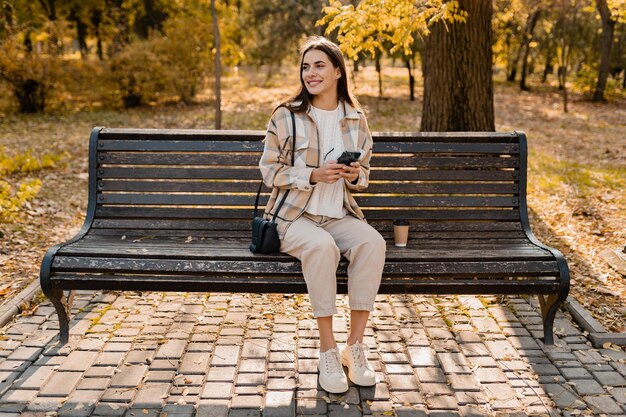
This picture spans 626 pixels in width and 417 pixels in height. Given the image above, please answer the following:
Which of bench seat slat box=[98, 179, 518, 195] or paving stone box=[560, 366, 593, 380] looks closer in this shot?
paving stone box=[560, 366, 593, 380]

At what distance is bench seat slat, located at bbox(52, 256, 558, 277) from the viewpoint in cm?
371

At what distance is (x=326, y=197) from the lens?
3.93 m

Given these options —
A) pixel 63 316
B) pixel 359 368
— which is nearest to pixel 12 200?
pixel 63 316

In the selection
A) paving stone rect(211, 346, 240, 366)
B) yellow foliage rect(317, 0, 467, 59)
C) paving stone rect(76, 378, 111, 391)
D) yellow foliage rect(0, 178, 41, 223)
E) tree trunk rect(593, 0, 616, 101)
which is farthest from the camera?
tree trunk rect(593, 0, 616, 101)

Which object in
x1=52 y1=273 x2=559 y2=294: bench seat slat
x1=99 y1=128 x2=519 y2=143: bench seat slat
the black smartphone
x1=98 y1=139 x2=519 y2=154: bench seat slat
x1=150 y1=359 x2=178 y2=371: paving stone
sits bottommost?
x1=150 y1=359 x2=178 y2=371: paving stone

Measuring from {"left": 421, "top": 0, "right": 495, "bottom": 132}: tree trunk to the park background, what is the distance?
2 cm

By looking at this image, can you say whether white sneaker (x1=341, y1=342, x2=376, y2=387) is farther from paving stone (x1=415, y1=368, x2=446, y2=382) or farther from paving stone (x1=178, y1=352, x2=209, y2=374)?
paving stone (x1=178, y1=352, x2=209, y2=374)

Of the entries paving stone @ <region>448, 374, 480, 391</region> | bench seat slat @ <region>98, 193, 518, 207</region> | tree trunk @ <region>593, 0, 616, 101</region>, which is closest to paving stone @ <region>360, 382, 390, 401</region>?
paving stone @ <region>448, 374, 480, 391</region>

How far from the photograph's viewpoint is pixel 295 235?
3695 mm

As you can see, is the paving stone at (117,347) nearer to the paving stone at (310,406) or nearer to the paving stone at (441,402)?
the paving stone at (310,406)

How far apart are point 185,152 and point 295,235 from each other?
1269 mm

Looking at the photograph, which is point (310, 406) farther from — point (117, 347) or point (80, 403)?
point (117, 347)

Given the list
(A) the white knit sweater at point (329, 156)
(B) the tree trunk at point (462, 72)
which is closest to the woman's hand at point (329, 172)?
(A) the white knit sweater at point (329, 156)

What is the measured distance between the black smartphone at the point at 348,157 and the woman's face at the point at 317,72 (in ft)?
1.50
